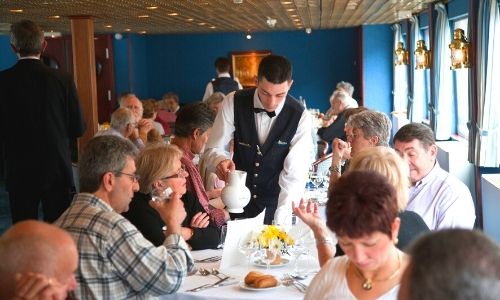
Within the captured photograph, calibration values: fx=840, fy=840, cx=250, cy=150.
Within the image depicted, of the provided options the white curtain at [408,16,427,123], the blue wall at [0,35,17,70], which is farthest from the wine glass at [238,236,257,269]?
the blue wall at [0,35,17,70]

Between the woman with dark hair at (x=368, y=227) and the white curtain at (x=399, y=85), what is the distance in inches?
579

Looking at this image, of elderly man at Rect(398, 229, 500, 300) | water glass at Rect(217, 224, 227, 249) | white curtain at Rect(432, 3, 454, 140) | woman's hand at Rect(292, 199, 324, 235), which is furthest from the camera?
white curtain at Rect(432, 3, 454, 140)

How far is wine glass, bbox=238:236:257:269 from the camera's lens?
12.5 ft

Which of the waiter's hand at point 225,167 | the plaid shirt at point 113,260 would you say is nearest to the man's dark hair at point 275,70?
the waiter's hand at point 225,167

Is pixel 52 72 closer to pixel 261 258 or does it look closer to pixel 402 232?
pixel 261 258

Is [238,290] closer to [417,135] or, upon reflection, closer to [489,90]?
[417,135]

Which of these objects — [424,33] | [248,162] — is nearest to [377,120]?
[248,162]

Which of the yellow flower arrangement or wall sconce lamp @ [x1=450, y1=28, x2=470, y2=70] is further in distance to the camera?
wall sconce lamp @ [x1=450, y1=28, x2=470, y2=70]

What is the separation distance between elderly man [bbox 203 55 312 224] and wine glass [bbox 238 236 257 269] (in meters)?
0.93

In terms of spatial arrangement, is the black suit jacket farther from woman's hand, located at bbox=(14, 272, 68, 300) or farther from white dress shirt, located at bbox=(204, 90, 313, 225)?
woman's hand, located at bbox=(14, 272, 68, 300)

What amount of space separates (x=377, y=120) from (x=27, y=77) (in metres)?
2.21

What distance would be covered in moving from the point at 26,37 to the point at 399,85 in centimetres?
1326

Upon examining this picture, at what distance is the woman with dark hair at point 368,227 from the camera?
2.38m

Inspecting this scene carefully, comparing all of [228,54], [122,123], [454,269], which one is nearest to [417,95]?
[228,54]
